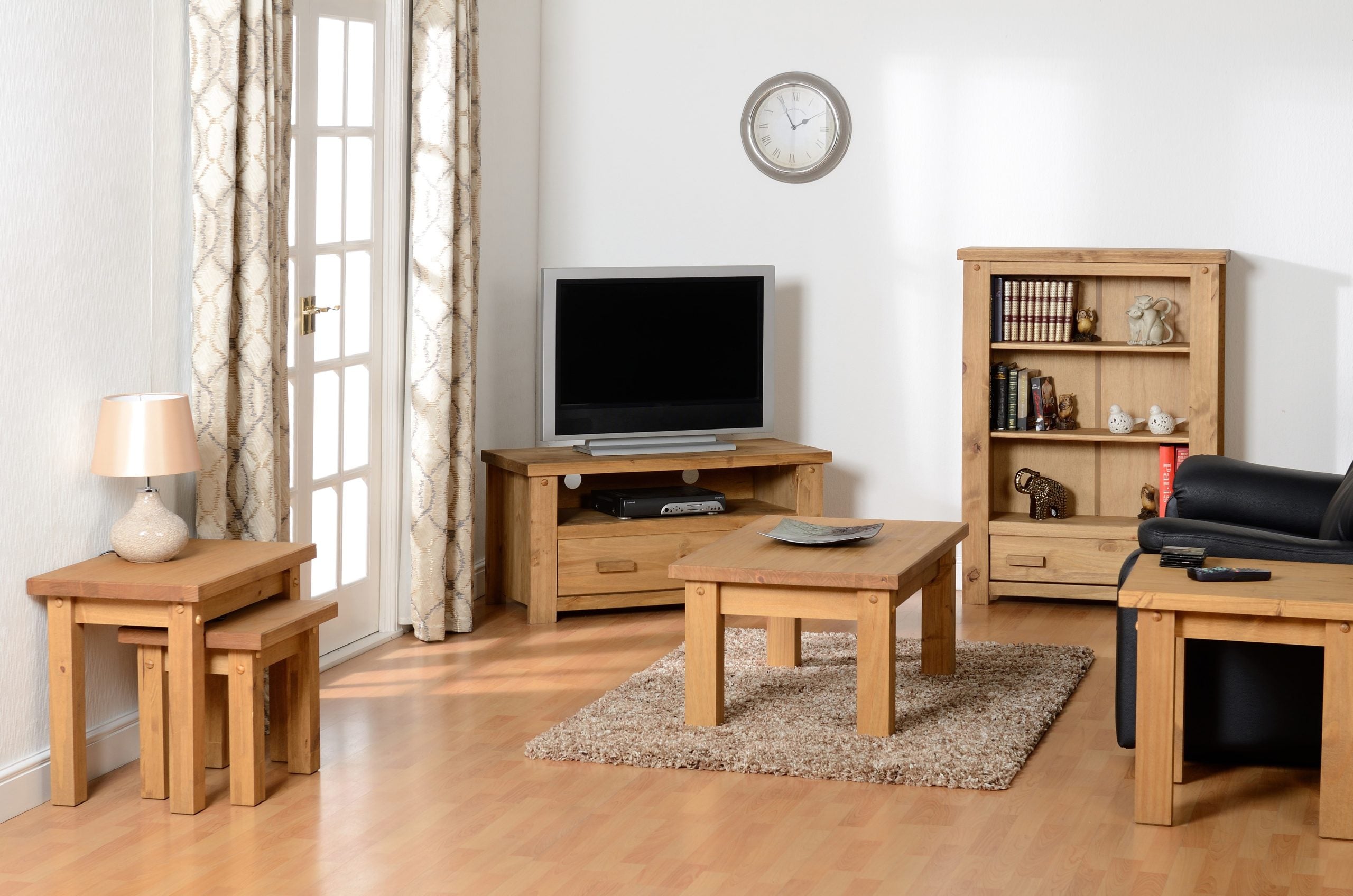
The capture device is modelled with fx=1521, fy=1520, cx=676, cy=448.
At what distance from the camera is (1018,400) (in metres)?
5.57

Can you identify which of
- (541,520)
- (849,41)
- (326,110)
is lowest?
(541,520)

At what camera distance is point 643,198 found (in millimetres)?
6109

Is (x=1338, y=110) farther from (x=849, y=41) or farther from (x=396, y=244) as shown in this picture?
(x=396, y=244)

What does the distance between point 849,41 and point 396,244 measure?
206cm

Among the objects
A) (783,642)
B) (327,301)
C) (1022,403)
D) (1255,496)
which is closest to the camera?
(1255,496)

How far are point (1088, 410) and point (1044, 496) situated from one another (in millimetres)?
388

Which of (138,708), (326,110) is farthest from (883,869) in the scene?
(326,110)

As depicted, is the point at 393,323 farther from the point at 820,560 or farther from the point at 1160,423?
the point at 1160,423

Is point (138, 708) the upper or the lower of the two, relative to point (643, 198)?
lower

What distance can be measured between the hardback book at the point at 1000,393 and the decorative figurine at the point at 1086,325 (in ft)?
0.94

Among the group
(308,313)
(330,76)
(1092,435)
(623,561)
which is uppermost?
(330,76)

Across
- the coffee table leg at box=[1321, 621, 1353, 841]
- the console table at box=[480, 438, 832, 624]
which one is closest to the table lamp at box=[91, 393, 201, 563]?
the console table at box=[480, 438, 832, 624]

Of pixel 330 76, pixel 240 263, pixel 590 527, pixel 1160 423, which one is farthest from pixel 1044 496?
pixel 240 263

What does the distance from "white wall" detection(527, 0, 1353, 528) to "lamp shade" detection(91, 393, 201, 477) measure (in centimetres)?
244
